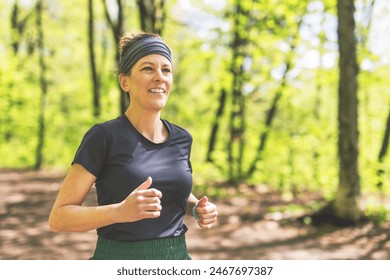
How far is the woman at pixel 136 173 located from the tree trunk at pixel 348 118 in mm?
5600

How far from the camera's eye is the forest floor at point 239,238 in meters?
5.82

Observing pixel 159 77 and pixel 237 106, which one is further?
pixel 237 106

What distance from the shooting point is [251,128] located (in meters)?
11.6

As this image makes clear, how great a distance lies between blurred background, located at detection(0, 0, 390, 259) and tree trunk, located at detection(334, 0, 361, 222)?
2 centimetres

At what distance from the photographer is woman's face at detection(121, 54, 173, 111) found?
5.88 ft

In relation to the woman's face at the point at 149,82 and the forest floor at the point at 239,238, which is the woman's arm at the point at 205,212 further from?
the forest floor at the point at 239,238

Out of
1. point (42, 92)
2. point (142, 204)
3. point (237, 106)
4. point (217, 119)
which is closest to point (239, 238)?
point (237, 106)

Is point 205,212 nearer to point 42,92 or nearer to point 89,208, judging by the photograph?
point 89,208

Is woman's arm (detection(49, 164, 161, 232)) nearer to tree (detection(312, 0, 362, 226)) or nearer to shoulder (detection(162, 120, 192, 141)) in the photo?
shoulder (detection(162, 120, 192, 141))

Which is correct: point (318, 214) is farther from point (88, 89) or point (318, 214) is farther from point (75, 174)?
point (88, 89)

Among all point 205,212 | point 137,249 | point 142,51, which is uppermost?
point 142,51

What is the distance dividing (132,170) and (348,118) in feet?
19.7

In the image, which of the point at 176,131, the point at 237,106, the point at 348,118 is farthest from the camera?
the point at 237,106
